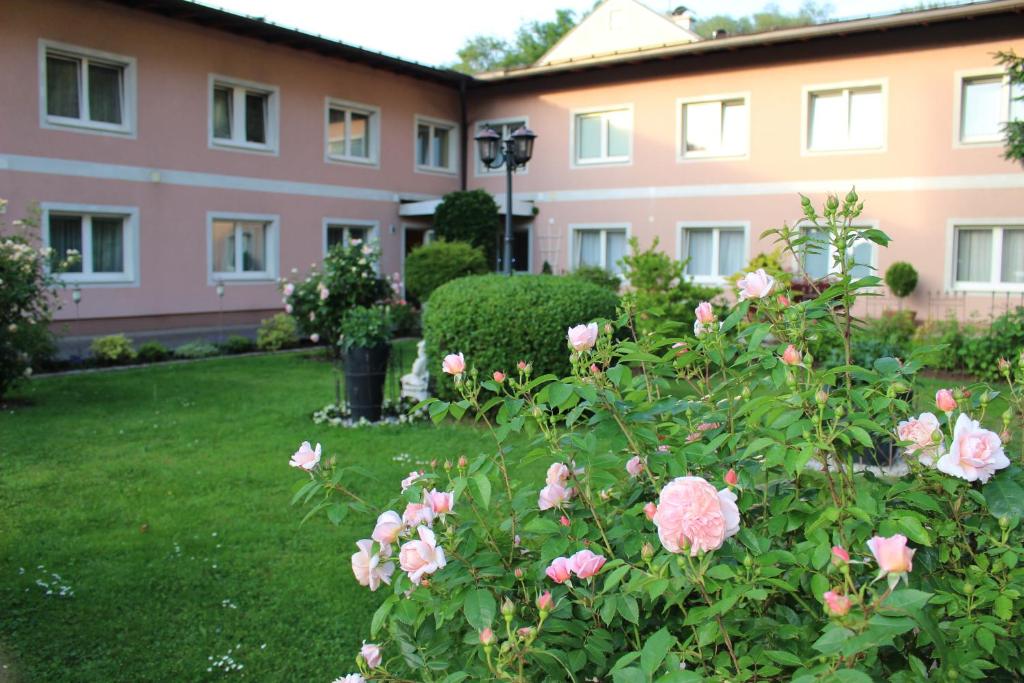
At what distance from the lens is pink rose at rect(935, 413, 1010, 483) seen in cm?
163

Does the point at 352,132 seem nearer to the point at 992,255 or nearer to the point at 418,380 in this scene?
the point at 418,380

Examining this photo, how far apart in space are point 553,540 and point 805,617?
1.75 feet

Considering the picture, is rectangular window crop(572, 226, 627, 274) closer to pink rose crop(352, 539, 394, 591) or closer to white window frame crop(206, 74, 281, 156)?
white window frame crop(206, 74, 281, 156)

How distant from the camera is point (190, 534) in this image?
5.01 meters

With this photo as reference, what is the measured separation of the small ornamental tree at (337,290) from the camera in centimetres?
1235

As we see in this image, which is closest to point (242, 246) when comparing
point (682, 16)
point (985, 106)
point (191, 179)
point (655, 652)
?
point (191, 179)

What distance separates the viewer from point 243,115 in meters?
16.8

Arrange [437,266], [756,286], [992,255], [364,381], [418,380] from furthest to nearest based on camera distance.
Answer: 1. [437,266]
2. [992,255]
3. [418,380]
4. [364,381]
5. [756,286]

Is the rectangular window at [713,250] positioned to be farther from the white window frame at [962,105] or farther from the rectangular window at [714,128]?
the white window frame at [962,105]

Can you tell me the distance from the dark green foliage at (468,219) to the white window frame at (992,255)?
9179 mm

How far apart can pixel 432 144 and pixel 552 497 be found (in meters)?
20.2

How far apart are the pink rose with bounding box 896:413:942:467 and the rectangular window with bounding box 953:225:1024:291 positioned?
620 inches

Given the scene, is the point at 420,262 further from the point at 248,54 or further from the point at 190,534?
the point at 190,534

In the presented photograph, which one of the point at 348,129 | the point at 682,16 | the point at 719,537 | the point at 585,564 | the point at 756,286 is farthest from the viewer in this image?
the point at 682,16
